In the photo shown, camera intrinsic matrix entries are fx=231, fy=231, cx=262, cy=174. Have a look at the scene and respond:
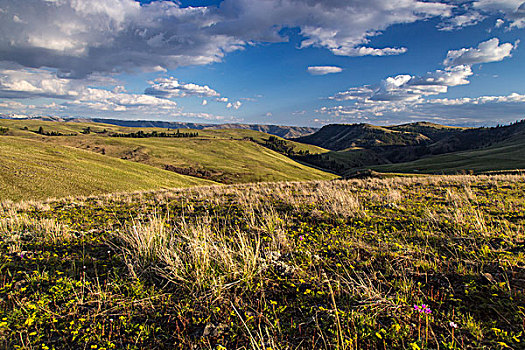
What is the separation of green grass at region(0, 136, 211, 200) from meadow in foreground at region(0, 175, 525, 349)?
117ft

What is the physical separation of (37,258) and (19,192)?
3719 cm

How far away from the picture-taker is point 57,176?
128 ft

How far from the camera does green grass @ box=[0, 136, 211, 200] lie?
32156mm

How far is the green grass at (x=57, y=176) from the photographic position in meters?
32.2

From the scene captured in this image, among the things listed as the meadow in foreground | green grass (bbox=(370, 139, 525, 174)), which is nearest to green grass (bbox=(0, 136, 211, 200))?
the meadow in foreground

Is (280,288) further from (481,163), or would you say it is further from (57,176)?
(481,163)

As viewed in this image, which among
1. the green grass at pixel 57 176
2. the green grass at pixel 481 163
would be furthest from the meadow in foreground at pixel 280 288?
the green grass at pixel 481 163

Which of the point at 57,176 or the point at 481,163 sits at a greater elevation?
the point at 481,163

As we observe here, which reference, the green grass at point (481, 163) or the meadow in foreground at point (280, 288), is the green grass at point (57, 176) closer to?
the meadow in foreground at point (280, 288)

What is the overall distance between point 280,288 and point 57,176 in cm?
4958

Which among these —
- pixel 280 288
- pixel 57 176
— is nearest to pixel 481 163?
pixel 280 288

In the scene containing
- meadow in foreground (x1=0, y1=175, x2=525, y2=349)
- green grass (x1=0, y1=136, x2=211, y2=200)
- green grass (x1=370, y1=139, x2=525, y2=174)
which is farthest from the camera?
green grass (x1=370, y1=139, x2=525, y2=174)

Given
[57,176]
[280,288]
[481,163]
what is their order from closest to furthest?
[280,288], [57,176], [481,163]

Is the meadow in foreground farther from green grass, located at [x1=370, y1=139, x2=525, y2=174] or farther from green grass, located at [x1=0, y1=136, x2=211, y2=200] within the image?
green grass, located at [x1=370, y1=139, x2=525, y2=174]
